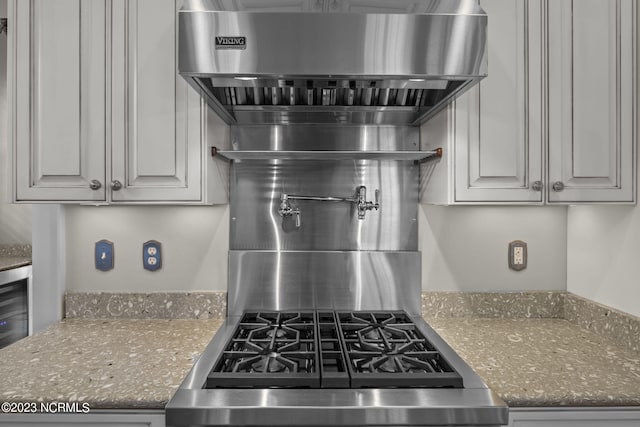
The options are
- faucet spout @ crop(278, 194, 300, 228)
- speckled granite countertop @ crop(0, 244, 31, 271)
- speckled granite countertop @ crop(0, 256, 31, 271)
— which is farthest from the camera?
speckled granite countertop @ crop(0, 244, 31, 271)

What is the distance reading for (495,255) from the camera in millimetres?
1847

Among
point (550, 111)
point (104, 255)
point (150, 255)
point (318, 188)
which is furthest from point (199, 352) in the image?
point (550, 111)

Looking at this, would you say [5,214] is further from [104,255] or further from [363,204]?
[363,204]

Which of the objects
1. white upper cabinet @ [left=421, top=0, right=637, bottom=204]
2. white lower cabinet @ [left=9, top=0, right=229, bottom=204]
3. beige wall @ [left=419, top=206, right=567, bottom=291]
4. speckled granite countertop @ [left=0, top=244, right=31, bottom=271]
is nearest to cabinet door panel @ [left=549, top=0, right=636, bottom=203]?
white upper cabinet @ [left=421, top=0, right=637, bottom=204]

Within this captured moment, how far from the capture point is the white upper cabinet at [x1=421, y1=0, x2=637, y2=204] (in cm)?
146

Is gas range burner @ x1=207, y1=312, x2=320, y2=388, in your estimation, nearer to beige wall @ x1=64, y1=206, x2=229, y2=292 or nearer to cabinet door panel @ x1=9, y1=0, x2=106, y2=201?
beige wall @ x1=64, y1=206, x2=229, y2=292

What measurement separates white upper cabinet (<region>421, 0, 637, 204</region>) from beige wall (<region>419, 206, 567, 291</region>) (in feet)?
1.23

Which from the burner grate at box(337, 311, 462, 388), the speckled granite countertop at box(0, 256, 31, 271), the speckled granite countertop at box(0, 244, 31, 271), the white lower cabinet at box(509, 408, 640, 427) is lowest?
the white lower cabinet at box(509, 408, 640, 427)

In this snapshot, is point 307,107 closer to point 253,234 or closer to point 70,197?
point 253,234

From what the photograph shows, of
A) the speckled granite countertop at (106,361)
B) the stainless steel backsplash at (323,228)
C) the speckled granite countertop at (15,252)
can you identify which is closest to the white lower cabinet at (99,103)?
the stainless steel backsplash at (323,228)

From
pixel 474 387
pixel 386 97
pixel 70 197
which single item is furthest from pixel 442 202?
pixel 70 197

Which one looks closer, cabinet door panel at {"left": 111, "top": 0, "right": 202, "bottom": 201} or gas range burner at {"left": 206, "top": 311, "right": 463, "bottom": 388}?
gas range burner at {"left": 206, "top": 311, "right": 463, "bottom": 388}

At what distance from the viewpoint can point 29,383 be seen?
1.16 metres

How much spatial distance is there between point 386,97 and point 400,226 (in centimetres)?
56
